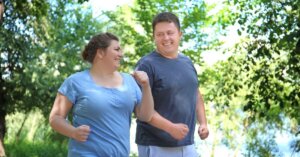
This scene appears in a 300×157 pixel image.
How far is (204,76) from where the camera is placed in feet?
85.3

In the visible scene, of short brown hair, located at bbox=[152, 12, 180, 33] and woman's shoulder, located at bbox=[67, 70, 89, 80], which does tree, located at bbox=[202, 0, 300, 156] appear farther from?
woman's shoulder, located at bbox=[67, 70, 89, 80]

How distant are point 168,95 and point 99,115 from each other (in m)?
0.67

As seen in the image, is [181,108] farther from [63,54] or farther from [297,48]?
[63,54]

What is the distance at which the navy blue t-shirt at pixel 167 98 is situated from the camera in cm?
387

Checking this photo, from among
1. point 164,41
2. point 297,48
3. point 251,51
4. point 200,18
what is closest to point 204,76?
point 200,18

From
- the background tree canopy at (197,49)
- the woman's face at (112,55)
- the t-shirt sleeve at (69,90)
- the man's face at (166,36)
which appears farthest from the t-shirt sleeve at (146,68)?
the background tree canopy at (197,49)

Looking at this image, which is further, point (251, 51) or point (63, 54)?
point (63, 54)

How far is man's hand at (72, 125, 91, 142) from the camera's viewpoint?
3240 mm

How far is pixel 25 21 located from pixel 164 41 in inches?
594

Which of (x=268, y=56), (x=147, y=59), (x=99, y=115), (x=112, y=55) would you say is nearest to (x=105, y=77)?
(x=112, y=55)

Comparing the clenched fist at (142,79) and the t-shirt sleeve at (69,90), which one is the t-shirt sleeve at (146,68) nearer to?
the clenched fist at (142,79)

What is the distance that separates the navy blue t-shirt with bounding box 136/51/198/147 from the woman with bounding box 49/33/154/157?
13.5 inches

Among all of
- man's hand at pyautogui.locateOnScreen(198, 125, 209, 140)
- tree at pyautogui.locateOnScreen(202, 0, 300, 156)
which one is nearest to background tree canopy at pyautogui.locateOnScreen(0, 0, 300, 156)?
tree at pyautogui.locateOnScreen(202, 0, 300, 156)

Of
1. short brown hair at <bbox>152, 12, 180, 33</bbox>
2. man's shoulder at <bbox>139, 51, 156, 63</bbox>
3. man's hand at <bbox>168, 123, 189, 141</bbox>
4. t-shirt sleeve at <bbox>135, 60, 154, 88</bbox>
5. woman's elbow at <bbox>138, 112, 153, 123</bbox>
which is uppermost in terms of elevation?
short brown hair at <bbox>152, 12, 180, 33</bbox>
